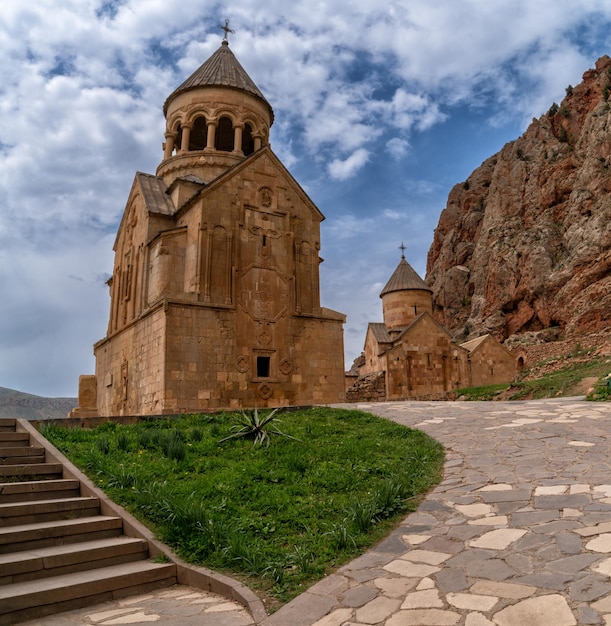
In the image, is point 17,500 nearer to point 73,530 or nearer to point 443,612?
point 73,530

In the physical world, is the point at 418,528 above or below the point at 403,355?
below

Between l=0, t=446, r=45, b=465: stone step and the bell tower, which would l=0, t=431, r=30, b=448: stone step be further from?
the bell tower

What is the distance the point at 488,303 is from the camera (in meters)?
41.6

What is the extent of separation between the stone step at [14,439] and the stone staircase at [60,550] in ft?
3.72

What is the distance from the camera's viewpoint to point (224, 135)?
19.5 metres

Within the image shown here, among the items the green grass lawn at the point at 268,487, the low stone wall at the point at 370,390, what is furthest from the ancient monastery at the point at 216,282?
the low stone wall at the point at 370,390

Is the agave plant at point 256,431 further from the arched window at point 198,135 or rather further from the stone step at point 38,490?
the arched window at point 198,135

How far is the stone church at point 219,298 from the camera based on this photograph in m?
13.1

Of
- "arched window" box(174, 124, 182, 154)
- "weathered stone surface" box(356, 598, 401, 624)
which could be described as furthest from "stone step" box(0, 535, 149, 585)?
"arched window" box(174, 124, 182, 154)

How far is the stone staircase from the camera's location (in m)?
3.66

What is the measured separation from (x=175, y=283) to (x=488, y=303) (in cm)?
3267

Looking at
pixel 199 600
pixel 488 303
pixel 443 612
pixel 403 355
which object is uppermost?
pixel 488 303

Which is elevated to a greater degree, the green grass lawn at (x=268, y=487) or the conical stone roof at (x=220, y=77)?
the conical stone roof at (x=220, y=77)

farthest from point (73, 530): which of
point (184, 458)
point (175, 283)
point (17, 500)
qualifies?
point (175, 283)
